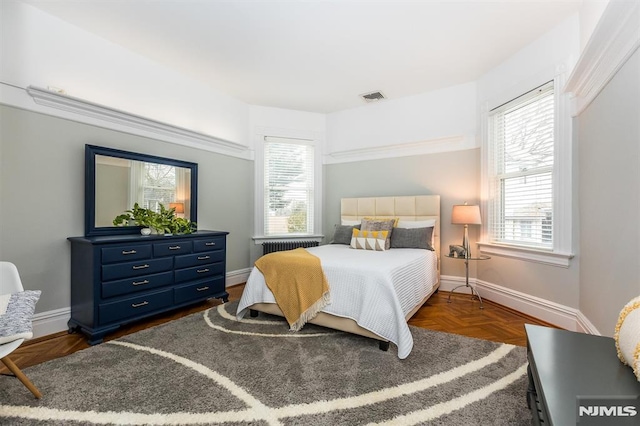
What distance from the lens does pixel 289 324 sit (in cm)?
274

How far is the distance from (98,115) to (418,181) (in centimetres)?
403

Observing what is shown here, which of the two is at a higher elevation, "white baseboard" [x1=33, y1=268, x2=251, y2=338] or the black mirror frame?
the black mirror frame

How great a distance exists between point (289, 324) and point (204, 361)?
0.81m

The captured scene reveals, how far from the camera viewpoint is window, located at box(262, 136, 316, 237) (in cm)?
496

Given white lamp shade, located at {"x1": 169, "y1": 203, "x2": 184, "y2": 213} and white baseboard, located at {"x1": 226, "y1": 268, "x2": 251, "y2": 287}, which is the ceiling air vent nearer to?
white lamp shade, located at {"x1": 169, "y1": 203, "x2": 184, "y2": 213}

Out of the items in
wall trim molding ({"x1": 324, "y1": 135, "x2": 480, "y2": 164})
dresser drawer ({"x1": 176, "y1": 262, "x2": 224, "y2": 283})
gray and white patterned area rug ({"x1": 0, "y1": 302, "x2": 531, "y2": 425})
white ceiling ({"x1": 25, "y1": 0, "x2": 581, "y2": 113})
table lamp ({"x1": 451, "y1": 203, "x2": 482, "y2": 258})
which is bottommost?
gray and white patterned area rug ({"x1": 0, "y1": 302, "x2": 531, "y2": 425})

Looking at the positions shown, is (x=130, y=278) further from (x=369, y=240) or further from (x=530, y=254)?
(x=530, y=254)

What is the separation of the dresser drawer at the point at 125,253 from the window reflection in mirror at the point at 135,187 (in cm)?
50

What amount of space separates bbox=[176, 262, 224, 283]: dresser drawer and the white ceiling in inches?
95.9

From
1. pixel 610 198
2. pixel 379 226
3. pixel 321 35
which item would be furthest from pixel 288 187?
pixel 610 198

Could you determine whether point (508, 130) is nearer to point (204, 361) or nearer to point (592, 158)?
point (592, 158)

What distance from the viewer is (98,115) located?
9.77 feet

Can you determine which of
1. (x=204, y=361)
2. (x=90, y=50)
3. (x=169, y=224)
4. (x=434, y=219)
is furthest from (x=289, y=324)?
(x=90, y=50)

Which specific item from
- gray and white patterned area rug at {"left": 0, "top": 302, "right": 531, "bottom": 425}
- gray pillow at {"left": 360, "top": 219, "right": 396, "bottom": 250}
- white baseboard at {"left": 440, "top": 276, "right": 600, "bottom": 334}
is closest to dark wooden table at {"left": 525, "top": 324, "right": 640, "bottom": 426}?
gray and white patterned area rug at {"left": 0, "top": 302, "right": 531, "bottom": 425}
